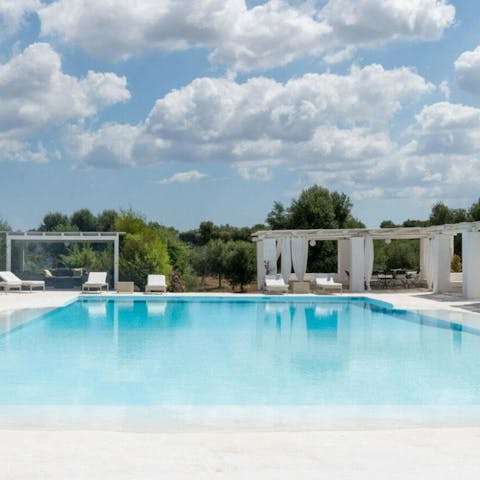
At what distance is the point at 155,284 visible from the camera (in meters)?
20.4

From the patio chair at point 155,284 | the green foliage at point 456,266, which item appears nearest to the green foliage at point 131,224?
the patio chair at point 155,284

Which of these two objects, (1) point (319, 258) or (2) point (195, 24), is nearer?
(2) point (195, 24)

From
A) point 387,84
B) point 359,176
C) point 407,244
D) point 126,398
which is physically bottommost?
point 126,398

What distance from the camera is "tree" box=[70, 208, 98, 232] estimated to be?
4491cm

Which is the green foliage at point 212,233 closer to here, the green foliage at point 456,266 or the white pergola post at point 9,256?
the green foliage at point 456,266

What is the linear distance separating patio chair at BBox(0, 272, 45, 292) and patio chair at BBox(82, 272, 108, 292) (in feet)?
4.43

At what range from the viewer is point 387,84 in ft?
71.5

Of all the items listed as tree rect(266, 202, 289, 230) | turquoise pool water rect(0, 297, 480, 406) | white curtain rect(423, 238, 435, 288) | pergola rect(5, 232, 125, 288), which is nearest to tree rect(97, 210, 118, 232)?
tree rect(266, 202, 289, 230)

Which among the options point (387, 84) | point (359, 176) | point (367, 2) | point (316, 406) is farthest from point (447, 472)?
point (359, 176)

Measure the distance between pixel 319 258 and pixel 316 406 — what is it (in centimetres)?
2214

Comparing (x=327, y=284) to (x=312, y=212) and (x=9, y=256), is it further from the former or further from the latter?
(x=312, y=212)

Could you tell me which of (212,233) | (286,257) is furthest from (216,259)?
(212,233)

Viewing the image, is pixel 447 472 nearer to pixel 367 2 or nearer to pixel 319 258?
pixel 367 2

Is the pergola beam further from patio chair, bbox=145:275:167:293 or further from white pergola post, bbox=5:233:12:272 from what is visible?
white pergola post, bbox=5:233:12:272
